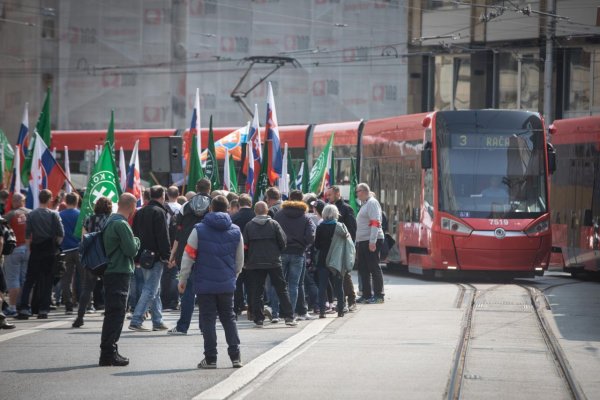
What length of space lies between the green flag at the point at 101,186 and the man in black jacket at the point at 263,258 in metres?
2.47

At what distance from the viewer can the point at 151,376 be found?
1185cm

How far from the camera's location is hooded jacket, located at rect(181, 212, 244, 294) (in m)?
12.8

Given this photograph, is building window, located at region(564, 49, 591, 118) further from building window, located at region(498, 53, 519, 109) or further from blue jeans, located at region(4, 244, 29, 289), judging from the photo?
blue jeans, located at region(4, 244, 29, 289)

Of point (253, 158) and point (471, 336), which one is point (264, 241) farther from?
point (253, 158)

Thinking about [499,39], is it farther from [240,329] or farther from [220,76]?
[240,329]

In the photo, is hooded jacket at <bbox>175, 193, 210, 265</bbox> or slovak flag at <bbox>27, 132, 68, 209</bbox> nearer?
hooded jacket at <bbox>175, 193, 210, 265</bbox>

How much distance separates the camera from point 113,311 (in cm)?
1280

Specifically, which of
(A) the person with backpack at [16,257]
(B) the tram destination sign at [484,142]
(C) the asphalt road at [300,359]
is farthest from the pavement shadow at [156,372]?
(B) the tram destination sign at [484,142]

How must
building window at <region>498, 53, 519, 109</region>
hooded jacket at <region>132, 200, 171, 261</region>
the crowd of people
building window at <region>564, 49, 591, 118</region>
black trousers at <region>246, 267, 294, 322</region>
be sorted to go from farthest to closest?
building window at <region>498, 53, 519, 109</region> < building window at <region>564, 49, 591, 118</region> < black trousers at <region>246, 267, 294, 322</region> < hooded jacket at <region>132, 200, 171, 261</region> < the crowd of people

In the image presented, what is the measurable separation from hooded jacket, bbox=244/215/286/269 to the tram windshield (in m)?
8.84

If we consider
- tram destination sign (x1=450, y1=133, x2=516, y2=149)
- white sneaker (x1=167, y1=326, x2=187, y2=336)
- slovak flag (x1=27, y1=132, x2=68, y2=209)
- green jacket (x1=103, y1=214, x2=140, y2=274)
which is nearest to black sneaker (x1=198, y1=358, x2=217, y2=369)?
green jacket (x1=103, y1=214, x2=140, y2=274)

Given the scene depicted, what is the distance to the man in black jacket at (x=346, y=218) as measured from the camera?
1888 centimetres

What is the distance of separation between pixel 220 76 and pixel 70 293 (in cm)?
3196

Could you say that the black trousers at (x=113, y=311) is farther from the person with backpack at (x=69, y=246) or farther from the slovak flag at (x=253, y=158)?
the slovak flag at (x=253, y=158)
